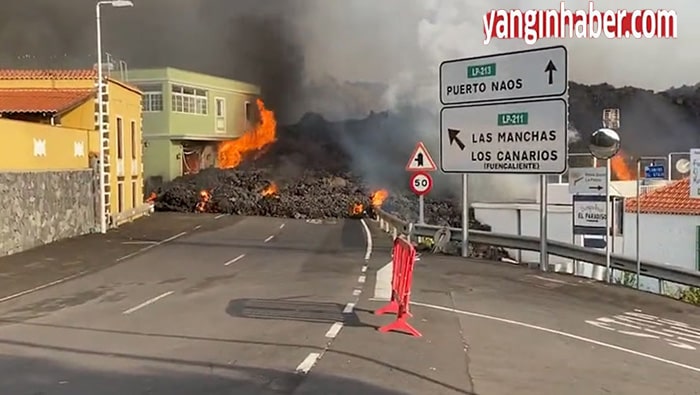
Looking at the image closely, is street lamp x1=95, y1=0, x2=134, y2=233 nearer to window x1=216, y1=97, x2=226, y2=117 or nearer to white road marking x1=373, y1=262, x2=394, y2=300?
window x1=216, y1=97, x2=226, y2=117

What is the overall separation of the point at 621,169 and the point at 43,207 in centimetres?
2877

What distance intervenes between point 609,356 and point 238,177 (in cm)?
3669

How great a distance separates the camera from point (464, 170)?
58.4ft

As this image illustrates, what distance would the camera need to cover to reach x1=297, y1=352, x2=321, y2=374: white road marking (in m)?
6.78

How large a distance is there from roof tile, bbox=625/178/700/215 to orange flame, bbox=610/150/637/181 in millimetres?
11390

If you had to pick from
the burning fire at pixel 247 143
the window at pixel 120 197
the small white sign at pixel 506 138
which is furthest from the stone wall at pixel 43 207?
the burning fire at pixel 247 143

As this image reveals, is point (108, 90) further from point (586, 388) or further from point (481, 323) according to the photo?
point (586, 388)

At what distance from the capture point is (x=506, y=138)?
16906mm

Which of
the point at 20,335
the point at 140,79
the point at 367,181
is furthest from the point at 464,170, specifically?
the point at 140,79

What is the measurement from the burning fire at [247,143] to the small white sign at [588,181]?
32416 mm

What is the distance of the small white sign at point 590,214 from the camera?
1446 centimetres

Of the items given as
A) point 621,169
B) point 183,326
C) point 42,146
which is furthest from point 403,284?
point 621,169

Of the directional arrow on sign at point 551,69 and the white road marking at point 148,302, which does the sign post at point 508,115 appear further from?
the white road marking at point 148,302

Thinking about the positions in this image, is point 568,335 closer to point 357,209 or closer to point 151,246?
point 151,246
